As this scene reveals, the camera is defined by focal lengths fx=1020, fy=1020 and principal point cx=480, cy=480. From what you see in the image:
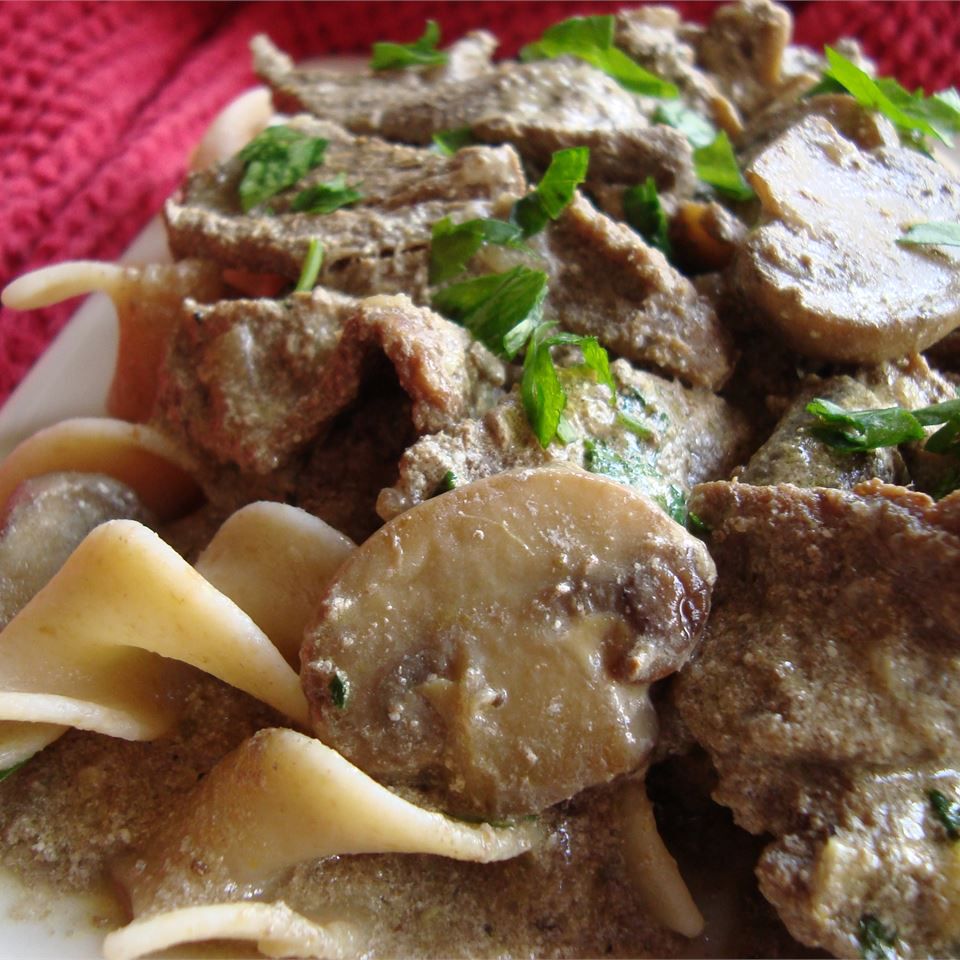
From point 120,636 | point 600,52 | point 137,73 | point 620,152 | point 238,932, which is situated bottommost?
point 238,932

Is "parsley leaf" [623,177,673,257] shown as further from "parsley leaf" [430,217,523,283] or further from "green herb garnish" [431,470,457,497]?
"green herb garnish" [431,470,457,497]

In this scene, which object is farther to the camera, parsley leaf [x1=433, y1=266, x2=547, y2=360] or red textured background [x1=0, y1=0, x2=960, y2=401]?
red textured background [x1=0, y1=0, x2=960, y2=401]

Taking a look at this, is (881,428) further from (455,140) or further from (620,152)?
(455,140)

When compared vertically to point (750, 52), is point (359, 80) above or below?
above

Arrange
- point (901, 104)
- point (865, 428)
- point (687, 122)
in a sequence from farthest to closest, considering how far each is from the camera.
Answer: point (687, 122), point (901, 104), point (865, 428)

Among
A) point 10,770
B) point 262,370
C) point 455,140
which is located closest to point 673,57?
point 455,140

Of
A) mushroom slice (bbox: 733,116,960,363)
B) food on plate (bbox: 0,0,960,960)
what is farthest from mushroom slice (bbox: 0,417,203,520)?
mushroom slice (bbox: 733,116,960,363)
